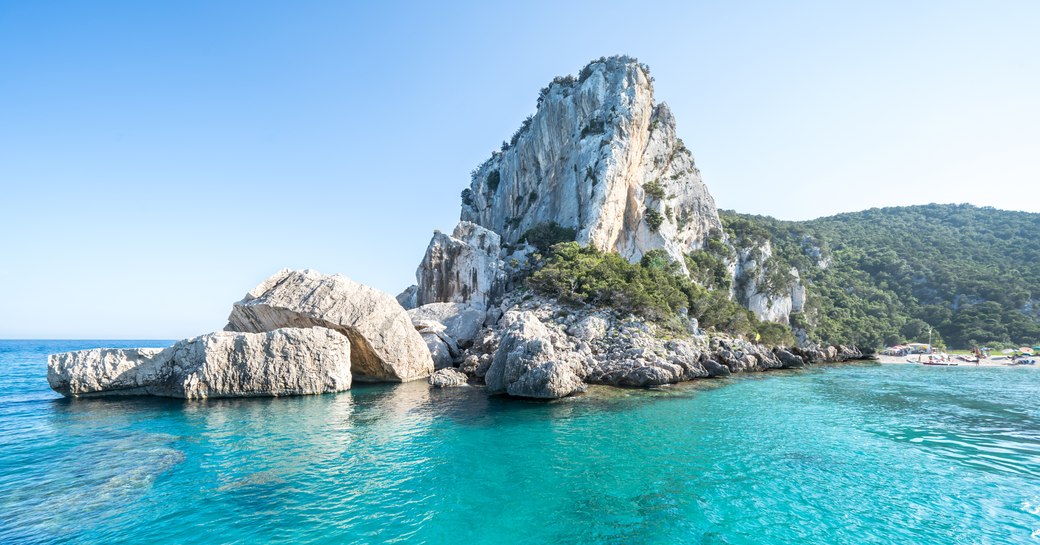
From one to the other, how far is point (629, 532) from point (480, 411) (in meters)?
10.9

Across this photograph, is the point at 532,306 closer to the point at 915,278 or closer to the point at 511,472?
the point at 511,472

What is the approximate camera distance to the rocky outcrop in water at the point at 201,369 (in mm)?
20750

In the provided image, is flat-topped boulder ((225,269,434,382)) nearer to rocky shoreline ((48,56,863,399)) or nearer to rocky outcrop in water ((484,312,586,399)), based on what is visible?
rocky shoreline ((48,56,863,399))

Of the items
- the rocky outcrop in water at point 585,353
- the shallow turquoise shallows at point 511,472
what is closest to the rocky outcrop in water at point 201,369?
the shallow turquoise shallows at point 511,472

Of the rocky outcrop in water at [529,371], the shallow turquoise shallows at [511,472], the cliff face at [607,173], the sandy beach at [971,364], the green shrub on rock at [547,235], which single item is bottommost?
the sandy beach at [971,364]

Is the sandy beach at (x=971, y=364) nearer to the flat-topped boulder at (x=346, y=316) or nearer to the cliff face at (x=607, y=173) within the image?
the cliff face at (x=607, y=173)

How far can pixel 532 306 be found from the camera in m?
34.4

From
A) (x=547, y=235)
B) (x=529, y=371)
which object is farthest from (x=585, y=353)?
(x=547, y=235)

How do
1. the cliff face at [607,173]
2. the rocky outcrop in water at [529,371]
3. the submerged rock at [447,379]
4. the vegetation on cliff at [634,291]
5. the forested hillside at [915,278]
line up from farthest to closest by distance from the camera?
the forested hillside at [915,278], the cliff face at [607,173], the vegetation on cliff at [634,291], the submerged rock at [447,379], the rocky outcrop in water at [529,371]

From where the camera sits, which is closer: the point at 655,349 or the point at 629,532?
Result: the point at 629,532

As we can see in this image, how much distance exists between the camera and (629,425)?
52.5 feet

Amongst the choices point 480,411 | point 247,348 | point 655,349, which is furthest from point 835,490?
point 247,348

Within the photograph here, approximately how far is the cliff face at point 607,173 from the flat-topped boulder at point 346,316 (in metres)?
27.2

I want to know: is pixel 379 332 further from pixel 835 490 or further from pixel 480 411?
pixel 835 490
